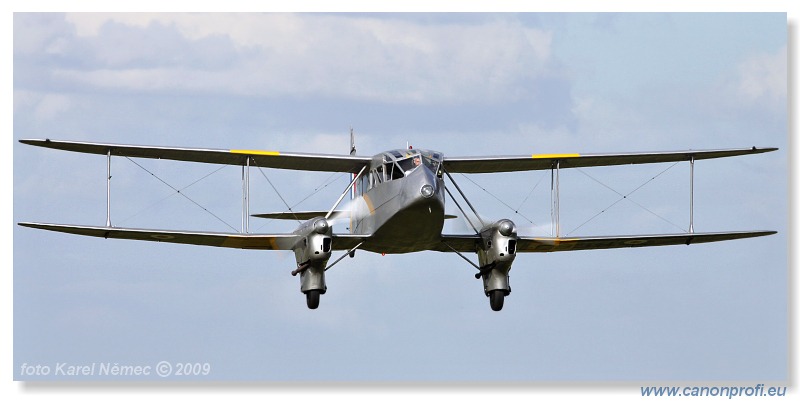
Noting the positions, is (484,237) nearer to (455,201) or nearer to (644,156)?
(455,201)

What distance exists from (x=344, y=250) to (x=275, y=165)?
3.40m

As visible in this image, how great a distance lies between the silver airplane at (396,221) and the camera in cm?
4225

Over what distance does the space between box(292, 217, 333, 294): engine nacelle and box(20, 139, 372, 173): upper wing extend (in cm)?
251

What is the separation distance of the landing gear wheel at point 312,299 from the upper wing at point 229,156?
4.01m

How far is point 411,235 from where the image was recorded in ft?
140

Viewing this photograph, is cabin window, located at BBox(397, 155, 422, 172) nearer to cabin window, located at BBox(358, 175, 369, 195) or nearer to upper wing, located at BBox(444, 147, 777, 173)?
cabin window, located at BBox(358, 175, 369, 195)

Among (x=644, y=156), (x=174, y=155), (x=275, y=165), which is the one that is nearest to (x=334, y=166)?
(x=275, y=165)

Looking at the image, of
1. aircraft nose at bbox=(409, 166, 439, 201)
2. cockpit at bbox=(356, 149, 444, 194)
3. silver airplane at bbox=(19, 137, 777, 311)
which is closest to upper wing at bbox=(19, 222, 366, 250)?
silver airplane at bbox=(19, 137, 777, 311)

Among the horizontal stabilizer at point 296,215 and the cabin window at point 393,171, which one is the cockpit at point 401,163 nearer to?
the cabin window at point 393,171

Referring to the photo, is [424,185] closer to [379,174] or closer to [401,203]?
[401,203]

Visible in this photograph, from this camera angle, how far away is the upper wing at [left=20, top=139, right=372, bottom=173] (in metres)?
44.3

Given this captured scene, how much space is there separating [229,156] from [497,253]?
8.14 metres

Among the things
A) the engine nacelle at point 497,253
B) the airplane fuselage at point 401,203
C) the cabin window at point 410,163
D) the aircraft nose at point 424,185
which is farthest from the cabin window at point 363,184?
the engine nacelle at point 497,253

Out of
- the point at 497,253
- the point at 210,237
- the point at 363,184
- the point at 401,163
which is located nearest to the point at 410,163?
the point at 401,163
